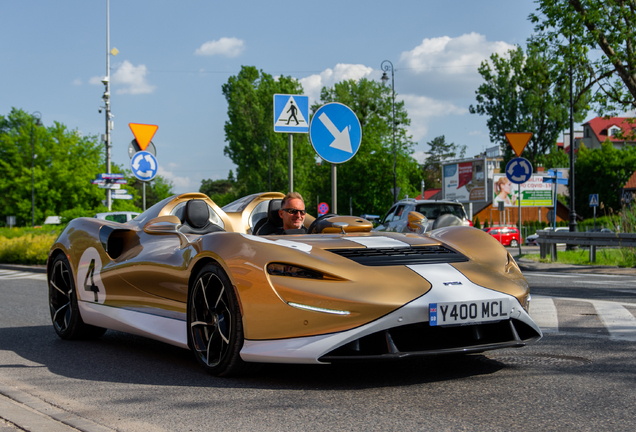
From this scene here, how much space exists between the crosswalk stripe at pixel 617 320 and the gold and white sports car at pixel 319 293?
158 centimetres

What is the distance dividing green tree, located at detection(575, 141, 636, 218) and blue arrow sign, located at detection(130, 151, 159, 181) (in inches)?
2587

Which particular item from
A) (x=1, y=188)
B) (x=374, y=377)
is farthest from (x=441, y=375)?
(x=1, y=188)

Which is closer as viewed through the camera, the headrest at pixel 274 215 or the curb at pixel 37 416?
the curb at pixel 37 416

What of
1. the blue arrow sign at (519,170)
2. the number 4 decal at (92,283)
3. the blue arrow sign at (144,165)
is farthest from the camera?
the blue arrow sign at (519,170)

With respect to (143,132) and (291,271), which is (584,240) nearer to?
(143,132)

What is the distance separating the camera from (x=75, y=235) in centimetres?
598

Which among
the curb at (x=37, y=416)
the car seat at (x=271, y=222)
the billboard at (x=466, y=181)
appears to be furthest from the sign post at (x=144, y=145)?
the billboard at (x=466, y=181)

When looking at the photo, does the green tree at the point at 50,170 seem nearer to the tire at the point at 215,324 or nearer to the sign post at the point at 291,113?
the sign post at the point at 291,113

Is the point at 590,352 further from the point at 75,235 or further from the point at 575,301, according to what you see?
the point at 75,235

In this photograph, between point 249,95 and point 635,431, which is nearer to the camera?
point 635,431

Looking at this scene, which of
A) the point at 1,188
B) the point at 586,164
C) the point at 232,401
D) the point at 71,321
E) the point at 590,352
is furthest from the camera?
the point at 586,164

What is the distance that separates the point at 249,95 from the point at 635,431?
57.5m

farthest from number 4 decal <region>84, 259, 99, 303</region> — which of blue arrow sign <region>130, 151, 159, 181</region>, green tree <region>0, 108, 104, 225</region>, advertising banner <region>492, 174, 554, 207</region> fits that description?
advertising banner <region>492, 174, 554, 207</region>

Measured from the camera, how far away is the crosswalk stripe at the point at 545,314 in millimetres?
5861
